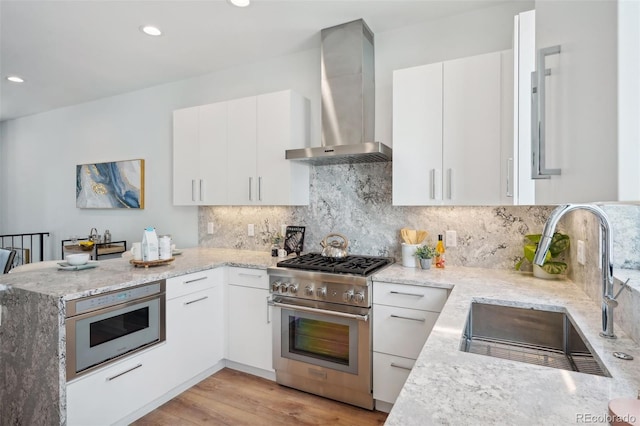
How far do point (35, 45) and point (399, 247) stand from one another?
3567mm

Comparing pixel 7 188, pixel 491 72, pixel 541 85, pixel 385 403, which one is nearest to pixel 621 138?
pixel 541 85

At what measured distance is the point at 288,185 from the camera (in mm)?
2766

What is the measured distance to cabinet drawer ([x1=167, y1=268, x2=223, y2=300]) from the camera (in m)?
2.27

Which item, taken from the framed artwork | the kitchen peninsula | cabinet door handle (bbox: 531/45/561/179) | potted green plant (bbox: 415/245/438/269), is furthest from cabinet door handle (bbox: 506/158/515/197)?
the framed artwork

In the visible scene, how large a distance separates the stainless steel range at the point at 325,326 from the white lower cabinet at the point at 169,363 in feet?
1.69

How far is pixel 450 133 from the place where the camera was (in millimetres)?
2199

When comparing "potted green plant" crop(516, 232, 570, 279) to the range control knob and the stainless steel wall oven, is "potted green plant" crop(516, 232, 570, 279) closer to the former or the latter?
the range control knob

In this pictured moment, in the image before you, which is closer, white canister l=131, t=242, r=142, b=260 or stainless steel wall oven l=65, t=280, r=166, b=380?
stainless steel wall oven l=65, t=280, r=166, b=380

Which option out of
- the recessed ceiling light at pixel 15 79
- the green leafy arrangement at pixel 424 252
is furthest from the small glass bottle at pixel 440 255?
the recessed ceiling light at pixel 15 79

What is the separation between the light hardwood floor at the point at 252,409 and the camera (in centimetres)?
211

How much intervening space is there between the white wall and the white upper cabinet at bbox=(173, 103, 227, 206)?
17.3 inches

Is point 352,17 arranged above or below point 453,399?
above

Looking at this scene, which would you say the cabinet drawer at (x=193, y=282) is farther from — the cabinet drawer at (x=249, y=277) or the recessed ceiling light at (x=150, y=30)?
the recessed ceiling light at (x=150, y=30)

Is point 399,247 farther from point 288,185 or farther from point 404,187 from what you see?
point 288,185
